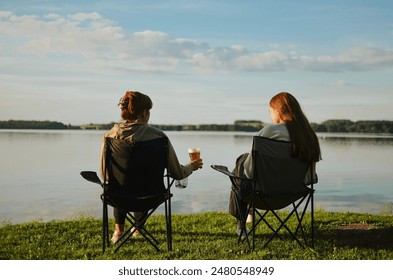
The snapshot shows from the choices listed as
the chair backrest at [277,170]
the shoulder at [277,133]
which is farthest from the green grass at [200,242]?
the shoulder at [277,133]

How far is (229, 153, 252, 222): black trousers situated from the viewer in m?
4.37

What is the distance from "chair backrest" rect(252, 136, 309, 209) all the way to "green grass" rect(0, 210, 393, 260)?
51 centimetres

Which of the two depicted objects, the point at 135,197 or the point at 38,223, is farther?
the point at 38,223

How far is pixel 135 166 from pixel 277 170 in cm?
115

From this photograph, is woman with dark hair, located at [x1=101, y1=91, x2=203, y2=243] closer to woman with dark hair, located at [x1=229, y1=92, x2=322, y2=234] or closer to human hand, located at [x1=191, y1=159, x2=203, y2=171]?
human hand, located at [x1=191, y1=159, x2=203, y2=171]

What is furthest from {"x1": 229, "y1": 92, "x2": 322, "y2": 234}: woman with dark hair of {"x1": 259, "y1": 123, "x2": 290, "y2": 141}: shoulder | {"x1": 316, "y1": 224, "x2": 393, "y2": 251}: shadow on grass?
{"x1": 316, "y1": 224, "x2": 393, "y2": 251}: shadow on grass

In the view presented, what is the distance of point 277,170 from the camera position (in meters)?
4.21

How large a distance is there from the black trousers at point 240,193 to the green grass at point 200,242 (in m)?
0.29

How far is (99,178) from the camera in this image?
180 inches

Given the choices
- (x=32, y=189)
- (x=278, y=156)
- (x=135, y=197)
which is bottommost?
(x=32, y=189)

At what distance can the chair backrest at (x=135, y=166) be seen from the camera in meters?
4.15

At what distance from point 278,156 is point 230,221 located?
191 cm
